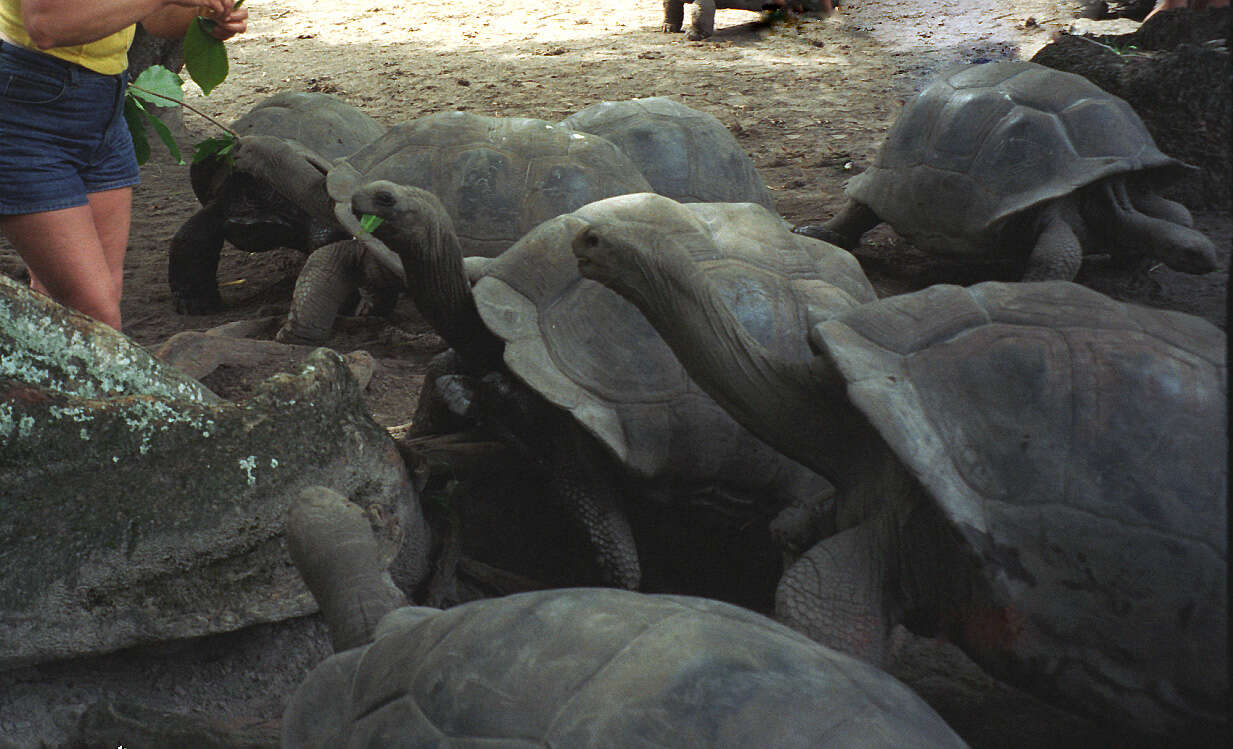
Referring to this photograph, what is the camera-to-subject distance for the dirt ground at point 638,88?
3750 millimetres

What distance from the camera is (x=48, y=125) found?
87.7 inches

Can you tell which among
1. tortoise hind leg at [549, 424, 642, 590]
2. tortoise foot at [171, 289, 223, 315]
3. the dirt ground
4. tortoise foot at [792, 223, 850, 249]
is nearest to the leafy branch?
tortoise foot at [171, 289, 223, 315]

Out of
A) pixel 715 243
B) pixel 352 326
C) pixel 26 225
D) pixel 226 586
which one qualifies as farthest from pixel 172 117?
pixel 226 586

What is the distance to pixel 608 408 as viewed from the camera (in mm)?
2330

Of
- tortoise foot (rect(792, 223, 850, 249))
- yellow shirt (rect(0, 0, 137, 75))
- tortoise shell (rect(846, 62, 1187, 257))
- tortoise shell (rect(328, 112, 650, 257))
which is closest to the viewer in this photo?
yellow shirt (rect(0, 0, 137, 75))

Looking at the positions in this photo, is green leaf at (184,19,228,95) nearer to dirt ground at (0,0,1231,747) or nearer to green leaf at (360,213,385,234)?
green leaf at (360,213,385,234)

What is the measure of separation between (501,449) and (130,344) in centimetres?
100

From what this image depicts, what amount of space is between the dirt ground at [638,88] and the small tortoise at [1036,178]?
0.93 feet

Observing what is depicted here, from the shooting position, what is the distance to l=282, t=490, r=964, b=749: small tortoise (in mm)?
977

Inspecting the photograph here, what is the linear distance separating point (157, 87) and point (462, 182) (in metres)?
1.02

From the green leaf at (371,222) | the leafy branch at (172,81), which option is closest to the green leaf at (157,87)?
the leafy branch at (172,81)

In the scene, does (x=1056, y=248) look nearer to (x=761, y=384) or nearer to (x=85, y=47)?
(x=761, y=384)

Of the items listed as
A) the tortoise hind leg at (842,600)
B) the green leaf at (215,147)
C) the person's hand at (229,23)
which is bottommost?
the tortoise hind leg at (842,600)

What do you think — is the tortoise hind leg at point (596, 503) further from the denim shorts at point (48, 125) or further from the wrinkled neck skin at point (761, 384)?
the denim shorts at point (48, 125)
